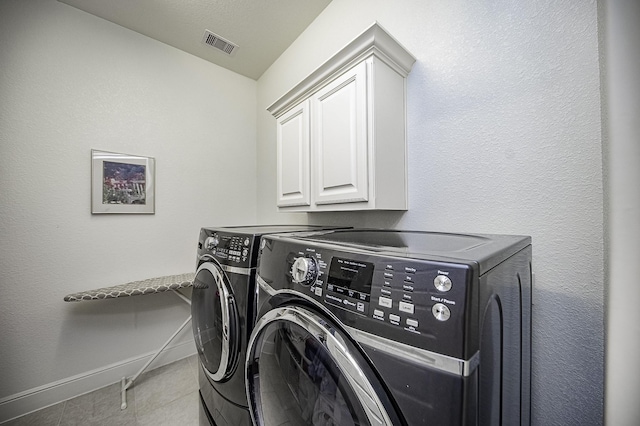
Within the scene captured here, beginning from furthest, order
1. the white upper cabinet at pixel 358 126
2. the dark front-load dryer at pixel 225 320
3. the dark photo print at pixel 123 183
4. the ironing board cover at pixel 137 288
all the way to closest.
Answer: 1. the dark photo print at pixel 123 183
2. the ironing board cover at pixel 137 288
3. the white upper cabinet at pixel 358 126
4. the dark front-load dryer at pixel 225 320

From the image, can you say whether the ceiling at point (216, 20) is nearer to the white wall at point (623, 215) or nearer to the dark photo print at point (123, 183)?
the dark photo print at point (123, 183)

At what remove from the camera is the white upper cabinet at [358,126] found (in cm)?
112

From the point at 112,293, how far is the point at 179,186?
985 millimetres

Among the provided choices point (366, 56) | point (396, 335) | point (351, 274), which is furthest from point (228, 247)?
point (366, 56)

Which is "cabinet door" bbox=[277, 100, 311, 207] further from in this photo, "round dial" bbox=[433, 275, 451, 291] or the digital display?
"round dial" bbox=[433, 275, 451, 291]

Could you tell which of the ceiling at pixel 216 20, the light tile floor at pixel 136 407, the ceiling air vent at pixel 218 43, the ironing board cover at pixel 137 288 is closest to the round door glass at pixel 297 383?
the light tile floor at pixel 136 407

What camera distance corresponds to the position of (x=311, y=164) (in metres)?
1.49

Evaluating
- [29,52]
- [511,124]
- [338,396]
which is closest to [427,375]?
[338,396]

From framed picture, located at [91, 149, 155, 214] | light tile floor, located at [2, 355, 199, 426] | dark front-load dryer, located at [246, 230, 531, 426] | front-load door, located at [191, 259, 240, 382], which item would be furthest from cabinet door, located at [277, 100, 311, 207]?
light tile floor, located at [2, 355, 199, 426]

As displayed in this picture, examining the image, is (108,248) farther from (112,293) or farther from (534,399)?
(534,399)

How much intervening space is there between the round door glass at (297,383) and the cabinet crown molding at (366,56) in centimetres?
118

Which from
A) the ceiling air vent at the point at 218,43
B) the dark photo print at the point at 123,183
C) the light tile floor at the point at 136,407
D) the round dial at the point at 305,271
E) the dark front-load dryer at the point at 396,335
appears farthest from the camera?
Result: the ceiling air vent at the point at 218,43

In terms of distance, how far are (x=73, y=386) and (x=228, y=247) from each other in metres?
1.83

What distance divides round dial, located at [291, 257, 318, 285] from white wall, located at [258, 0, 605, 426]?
804 mm
